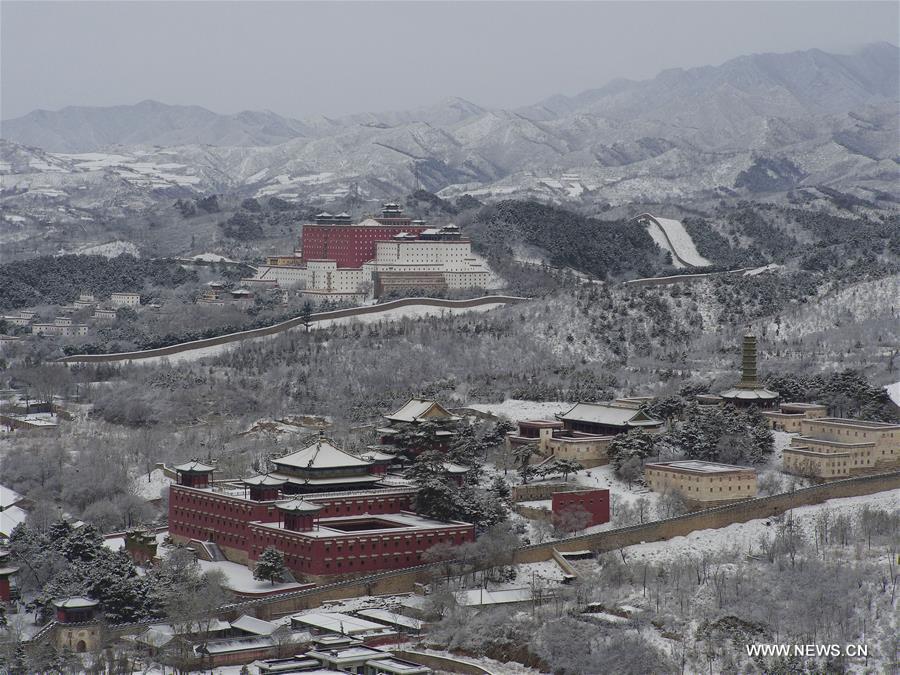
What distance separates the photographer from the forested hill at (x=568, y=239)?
138 m

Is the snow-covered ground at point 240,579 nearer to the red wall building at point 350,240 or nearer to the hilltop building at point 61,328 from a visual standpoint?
the hilltop building at point 61,328

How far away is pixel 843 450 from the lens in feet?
240

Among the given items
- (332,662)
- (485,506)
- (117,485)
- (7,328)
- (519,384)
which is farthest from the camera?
(7,328)

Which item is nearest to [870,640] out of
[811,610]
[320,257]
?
[811,610]

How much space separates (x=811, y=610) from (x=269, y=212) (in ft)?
386

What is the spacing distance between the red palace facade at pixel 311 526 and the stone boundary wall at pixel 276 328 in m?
34.9

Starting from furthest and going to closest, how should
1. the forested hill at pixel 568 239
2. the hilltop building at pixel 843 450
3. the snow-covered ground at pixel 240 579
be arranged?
1. the forested hill at pixel 568 239
2. the hilltop building at pixel 843 450
3. the snow-covered ground at pixel 240 579

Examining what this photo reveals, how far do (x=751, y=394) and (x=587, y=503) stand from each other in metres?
14.3

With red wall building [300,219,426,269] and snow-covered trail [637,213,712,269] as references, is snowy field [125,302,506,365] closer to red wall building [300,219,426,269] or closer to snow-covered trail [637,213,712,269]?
red wall building [300,219,426,269]

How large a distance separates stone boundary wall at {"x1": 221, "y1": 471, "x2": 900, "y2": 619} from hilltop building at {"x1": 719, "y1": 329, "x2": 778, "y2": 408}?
27.9 feet

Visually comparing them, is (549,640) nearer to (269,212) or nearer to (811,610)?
(811,610)

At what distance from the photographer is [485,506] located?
66.6 m

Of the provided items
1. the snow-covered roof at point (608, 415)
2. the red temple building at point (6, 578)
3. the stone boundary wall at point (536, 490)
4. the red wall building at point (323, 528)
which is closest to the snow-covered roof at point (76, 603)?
the red temple building at point (6, 578)
